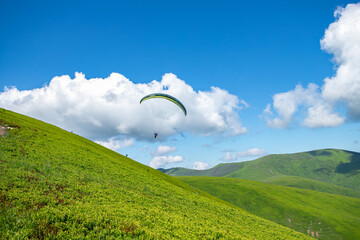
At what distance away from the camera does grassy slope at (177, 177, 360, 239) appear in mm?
94744

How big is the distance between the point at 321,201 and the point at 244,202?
66.2 m

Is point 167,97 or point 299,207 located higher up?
point 167,97

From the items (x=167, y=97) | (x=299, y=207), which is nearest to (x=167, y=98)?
(x=167, y=97)

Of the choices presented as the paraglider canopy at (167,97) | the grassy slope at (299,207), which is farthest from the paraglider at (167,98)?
the grassy slope at (299,207)

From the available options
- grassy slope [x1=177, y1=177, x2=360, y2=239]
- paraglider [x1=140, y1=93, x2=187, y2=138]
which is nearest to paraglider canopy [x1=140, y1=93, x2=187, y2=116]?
paraglider [x1=140, y1=93, x2=187, y2=138]

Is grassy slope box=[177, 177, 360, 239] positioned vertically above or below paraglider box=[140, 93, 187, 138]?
below

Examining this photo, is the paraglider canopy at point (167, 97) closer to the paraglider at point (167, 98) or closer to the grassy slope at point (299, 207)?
the paraglider at point (167, 98)

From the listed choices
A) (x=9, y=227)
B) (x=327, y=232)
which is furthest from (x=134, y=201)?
(x=327, y=232)

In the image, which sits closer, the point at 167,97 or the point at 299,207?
the point at 167,97

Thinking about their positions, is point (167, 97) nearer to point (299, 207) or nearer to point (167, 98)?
point (167, 98)

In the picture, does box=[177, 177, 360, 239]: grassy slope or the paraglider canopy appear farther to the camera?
box=[177, 177, 360, 239]: grassy slope

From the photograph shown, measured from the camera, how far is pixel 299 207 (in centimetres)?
11419

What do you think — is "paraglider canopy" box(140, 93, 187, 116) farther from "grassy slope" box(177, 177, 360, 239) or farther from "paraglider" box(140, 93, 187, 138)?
"grassy slope" box(177, 177, 360, 239)

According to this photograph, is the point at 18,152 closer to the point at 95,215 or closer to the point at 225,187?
the point at 95,215
